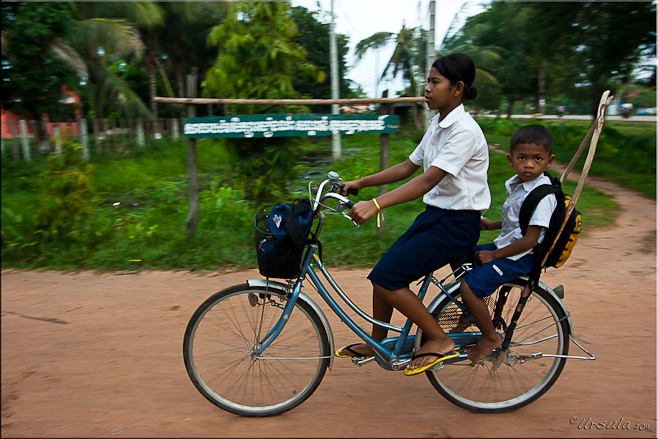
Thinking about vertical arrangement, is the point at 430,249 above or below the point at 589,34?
below

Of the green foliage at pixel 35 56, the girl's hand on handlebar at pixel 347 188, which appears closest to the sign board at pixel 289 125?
the girl's hand on handlebar at pixel 347 188

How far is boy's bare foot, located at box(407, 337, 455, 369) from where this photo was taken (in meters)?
2.75

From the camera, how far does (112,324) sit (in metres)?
4.21

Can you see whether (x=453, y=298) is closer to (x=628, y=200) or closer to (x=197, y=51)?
(x=628, y=200)

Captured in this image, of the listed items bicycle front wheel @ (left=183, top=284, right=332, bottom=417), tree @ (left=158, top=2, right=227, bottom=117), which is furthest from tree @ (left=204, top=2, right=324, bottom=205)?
tree @ (left=158, top=2, right=227, bottom=117)

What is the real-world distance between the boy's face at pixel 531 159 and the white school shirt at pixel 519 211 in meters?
0.05

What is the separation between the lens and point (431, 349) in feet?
9.05

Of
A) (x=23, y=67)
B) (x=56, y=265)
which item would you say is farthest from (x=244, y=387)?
(x=23, y=67)

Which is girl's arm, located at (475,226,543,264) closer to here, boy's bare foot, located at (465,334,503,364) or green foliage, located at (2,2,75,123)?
boy's bare foot, located at (465,334,503,364)

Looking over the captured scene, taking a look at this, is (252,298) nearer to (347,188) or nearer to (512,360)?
(347,188)

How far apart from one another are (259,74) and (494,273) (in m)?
4.25

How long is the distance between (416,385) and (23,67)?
1379 cm

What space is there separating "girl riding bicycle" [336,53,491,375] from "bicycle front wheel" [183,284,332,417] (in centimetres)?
49

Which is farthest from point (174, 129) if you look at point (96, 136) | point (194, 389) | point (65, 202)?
point (194, 389)
